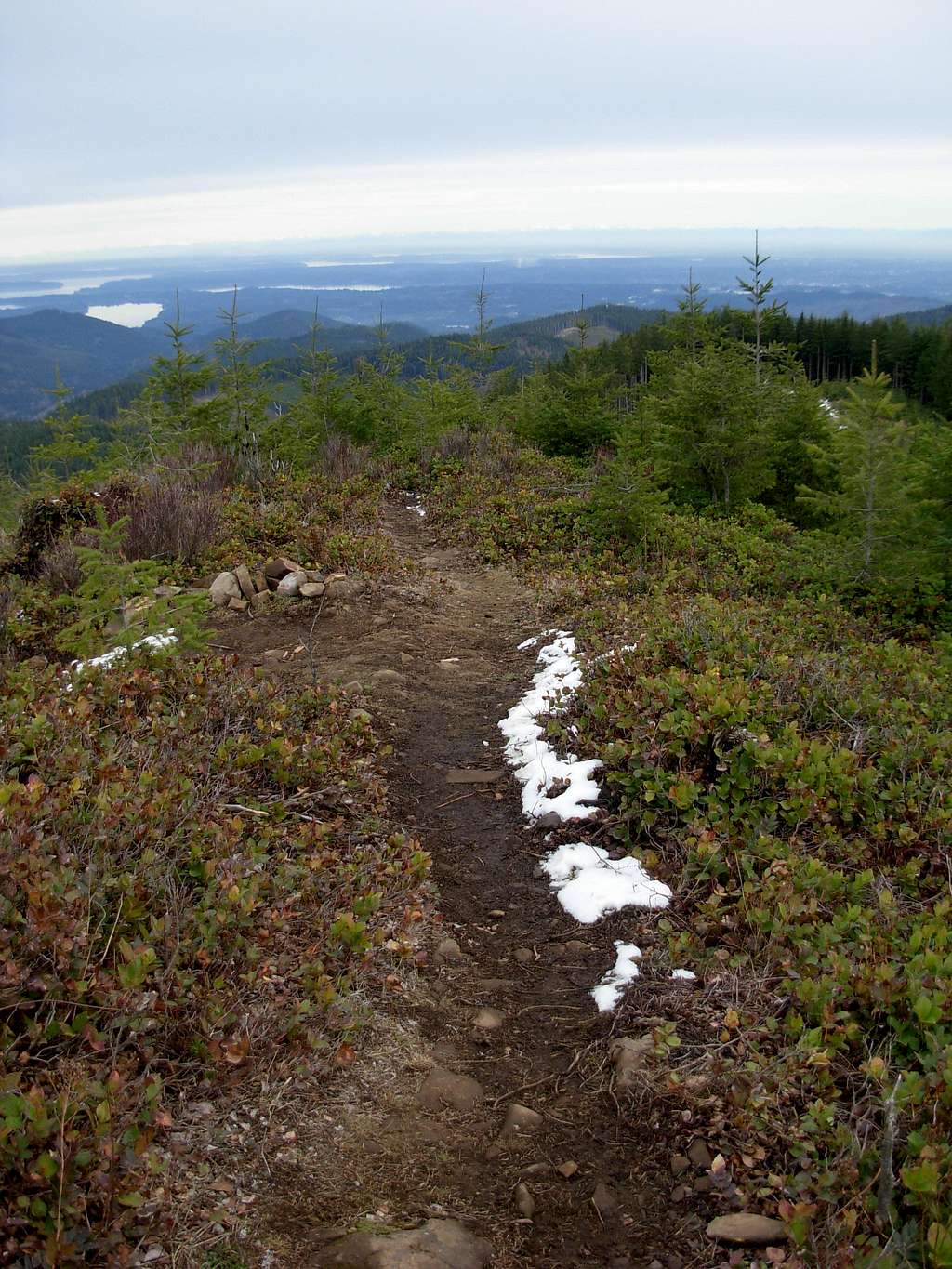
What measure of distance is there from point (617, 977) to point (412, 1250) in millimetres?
1506

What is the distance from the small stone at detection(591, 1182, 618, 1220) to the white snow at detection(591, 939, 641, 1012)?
803mm

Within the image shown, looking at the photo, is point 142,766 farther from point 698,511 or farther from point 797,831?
point 698,511

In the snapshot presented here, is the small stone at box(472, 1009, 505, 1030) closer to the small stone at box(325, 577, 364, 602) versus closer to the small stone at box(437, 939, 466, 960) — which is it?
the small stone at box(437, 939, 466, 960)

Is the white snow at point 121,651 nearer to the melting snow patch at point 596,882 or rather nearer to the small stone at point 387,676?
→ the small stone at point 387,676

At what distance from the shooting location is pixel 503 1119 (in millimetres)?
2773

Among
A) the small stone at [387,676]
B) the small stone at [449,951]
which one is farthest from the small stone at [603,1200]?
the small stone at [387,676]

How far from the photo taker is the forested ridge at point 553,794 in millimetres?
2254

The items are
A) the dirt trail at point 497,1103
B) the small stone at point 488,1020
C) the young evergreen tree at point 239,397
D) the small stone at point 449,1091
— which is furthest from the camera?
the young evergreen tree at point 239,397

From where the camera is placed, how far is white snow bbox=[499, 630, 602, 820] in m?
4.75

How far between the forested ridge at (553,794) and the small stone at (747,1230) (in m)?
0.03

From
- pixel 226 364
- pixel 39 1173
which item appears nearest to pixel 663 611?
pixel 39 1173

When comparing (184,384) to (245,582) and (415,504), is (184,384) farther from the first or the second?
(245,582)

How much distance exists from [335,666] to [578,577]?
3.32 meters

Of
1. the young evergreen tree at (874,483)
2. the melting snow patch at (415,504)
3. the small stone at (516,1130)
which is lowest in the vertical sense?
the small stone at (516,1130)
